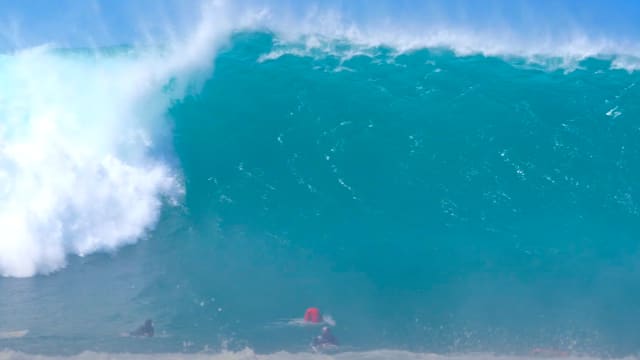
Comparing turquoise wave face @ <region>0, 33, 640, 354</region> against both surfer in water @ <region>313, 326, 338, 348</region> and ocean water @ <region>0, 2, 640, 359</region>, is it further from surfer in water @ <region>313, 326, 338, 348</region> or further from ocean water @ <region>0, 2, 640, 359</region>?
surfer in water @ <region>313, 326, 338, 348</region>

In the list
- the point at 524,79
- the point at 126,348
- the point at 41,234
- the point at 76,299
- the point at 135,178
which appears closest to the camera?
the point at 126,348

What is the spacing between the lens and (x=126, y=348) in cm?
853

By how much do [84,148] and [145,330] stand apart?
4.83 m

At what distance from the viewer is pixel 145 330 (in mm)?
8930

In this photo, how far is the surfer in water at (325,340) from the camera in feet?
28.5

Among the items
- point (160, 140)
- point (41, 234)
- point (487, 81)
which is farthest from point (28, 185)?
point (487, 81)

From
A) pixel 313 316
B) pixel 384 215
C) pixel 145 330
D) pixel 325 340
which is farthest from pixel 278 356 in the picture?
pixel 384 215

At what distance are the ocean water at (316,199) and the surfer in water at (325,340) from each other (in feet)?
0.58

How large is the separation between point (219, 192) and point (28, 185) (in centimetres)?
298

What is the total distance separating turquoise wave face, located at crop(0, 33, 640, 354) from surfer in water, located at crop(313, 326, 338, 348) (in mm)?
151

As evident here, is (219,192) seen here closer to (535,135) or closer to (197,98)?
(197,98)

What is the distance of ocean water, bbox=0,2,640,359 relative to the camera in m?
9.37

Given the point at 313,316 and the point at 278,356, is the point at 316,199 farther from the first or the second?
the point at 278,356

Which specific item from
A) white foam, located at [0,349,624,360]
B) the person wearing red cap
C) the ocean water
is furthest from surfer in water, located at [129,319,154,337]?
the person wearing red cap
